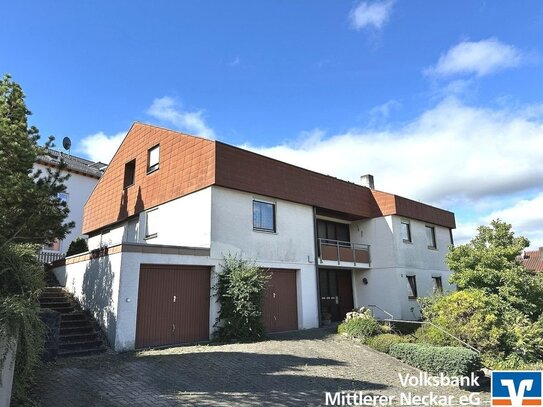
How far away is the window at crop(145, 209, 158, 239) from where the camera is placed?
692 inches

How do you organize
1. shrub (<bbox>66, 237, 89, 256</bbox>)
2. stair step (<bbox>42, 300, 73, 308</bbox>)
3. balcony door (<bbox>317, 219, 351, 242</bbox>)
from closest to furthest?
stair step (<bbox>42, 300, 73, 308</bbox>) → balcony door (<bbox>317, 219, 351, 242</bbox>) → shrub (<bbox>66, 237, 89, 256</bbox>)

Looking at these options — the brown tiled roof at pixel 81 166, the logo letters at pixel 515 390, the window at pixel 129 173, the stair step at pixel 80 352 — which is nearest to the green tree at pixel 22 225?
the stair step at pixel 80 352

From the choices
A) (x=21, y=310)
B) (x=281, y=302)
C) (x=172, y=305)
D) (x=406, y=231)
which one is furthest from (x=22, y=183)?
(x=406, y=231)

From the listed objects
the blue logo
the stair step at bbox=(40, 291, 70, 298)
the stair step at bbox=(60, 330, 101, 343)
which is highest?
the stair step at bbox=(40, 291, 70, 298)

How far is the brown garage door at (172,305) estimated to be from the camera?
12.5 meters

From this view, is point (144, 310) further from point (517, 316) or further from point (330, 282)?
point (517, 316)

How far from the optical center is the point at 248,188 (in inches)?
626

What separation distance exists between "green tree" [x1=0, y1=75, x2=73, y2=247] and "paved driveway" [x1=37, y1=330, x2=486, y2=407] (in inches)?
169

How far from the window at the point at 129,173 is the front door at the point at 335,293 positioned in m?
10.6

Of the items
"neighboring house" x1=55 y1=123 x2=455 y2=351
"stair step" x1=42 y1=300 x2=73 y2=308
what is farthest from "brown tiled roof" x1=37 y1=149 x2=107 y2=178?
"stair step" x1=42 y1=300 x2=73 y2=308

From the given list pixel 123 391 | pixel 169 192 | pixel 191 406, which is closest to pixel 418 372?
pixel 191 406

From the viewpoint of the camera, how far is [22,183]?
1116 centimetres

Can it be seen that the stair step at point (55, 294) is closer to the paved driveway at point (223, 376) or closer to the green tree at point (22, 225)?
the green tree at point (22, 225)

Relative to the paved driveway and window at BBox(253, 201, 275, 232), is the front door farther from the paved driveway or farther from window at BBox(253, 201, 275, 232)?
the paved driveway
